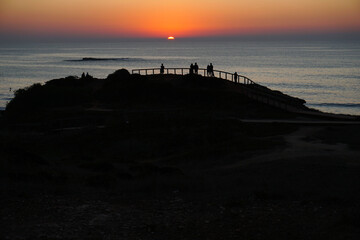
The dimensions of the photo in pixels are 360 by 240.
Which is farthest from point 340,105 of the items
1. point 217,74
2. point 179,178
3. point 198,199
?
point 198,199

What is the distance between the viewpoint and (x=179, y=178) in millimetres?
16031

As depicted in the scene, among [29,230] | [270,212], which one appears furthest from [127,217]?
[270,212]

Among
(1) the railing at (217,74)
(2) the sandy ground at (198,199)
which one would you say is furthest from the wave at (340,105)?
(2) the sandy ground at (198,199)

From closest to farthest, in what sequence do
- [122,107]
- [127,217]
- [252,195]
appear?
[127,217] → [252,195] → [122,107]

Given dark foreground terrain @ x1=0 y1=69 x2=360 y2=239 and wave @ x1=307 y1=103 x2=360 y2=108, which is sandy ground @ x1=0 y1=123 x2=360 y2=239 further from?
wave @ x1=307 y1=103 x2=360 y2=108

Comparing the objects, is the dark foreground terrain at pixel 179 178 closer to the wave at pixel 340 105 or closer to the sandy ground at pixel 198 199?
the sandy ground at pixel 198 199

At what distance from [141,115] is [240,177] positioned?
65.1 ft

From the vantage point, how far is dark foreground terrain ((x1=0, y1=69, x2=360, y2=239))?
35.4 ft

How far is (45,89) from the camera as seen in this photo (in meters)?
42.2

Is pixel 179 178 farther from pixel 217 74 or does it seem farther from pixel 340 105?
pixel 217 74

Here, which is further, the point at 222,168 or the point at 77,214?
A: the point at 222,168

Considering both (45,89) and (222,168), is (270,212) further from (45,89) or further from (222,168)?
(45,89)

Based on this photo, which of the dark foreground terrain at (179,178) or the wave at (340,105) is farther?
the wave at (340,105)

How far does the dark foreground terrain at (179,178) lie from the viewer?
10.8 metres
